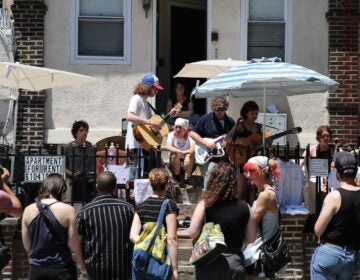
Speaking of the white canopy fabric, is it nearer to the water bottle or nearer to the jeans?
the water bottle

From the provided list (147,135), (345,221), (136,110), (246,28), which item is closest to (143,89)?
(136,110)

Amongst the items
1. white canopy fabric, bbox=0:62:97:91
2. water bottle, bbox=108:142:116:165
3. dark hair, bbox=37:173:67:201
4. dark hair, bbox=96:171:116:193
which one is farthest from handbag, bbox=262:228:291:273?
white canopy fabric, bbox=0:62:97:91

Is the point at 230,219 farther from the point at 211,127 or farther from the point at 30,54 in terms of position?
the point at 30,54

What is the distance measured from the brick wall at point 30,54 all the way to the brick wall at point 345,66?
472cm

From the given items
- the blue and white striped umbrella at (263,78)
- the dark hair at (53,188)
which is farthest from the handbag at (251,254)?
the blue and white striped umbrella at (263,78)

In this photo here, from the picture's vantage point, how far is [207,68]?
14.0 meters

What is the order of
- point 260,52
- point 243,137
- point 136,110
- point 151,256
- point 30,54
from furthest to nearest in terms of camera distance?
point 260,52 → point 30,54 → point 136,110 → point 243,137 → point 151,256

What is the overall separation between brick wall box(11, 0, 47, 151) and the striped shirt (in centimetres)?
653

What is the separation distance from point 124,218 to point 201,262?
0.95 m

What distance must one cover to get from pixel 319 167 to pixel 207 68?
139 inches

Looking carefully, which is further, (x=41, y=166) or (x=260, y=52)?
(x=260, y=52)

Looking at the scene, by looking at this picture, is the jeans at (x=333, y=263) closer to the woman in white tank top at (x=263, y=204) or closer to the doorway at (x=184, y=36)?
the woman in white tank top at (x=263, y=204)

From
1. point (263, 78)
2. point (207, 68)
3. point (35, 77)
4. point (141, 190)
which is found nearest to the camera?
point (141, 190)

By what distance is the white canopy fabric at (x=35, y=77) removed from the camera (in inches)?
503
